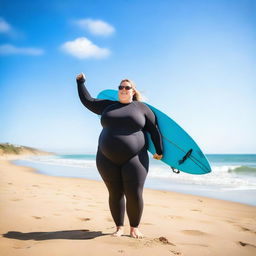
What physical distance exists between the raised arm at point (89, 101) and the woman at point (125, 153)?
173 mm

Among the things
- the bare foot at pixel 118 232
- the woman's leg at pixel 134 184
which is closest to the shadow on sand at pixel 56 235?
the bare foot at pixel 118 232

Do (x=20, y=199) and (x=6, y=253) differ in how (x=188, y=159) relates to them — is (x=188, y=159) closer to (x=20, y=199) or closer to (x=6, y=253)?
(x=6, y=253)

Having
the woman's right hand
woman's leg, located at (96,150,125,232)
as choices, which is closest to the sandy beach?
woman's leg, located at (96,150,125,232)

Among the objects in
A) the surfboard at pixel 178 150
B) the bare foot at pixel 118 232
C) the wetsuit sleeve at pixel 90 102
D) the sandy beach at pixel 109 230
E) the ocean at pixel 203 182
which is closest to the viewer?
the sandy beach at pixel 109 230

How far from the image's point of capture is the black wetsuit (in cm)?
309

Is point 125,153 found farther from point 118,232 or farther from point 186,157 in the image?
point 186,157

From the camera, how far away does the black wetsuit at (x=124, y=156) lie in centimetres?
309

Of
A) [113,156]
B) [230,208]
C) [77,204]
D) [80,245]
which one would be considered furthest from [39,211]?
[230,208]

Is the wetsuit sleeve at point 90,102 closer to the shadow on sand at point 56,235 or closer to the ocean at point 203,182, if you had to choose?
the shadow on sand at point 56,235

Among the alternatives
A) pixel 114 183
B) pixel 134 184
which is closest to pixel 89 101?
pixel 114 183

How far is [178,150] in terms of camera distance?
3803 millimetres

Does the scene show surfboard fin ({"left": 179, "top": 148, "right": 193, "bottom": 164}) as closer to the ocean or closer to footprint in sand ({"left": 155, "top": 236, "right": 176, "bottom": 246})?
footprint in sand ({"left": 155, "top": 236, "right": 176, "bottom": 246})

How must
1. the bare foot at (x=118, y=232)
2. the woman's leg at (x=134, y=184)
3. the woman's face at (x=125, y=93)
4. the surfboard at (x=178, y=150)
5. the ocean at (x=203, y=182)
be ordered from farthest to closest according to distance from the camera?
the ocean at (x=203, y=182) < the surfboard at (x=178, y=150) < the woman's face at (x=125, y=93) < the bare foot at (x=118, y=232) < the woman's leg at (x=134, y=184)

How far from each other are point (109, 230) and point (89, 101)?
5.92 feet
